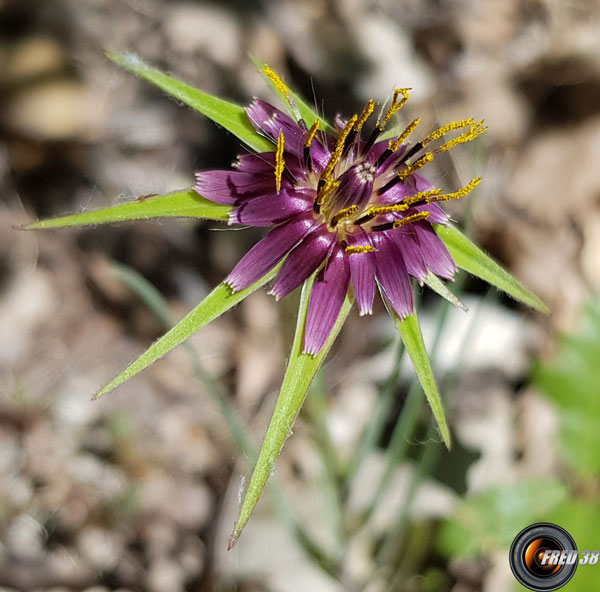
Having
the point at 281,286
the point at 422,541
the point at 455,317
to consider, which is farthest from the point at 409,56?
the point at 281,286

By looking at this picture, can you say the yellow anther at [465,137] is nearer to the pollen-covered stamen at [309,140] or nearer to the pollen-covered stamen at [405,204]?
the pollen-covered stamen at [405,204]

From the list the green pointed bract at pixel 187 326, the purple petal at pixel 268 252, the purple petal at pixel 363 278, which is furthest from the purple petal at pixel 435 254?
the green pointed bract at pixel 187 326

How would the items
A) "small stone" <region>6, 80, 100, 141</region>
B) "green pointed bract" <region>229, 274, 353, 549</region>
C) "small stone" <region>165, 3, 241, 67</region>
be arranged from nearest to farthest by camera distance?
"green pointed bract" <region>229, 274, 353, 549</region> < "small stone" <region>6, 80, 100, 141</region> < "small stone" <region>165, 3, 241, 67</region>

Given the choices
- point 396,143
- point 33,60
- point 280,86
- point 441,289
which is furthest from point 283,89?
point 33,60

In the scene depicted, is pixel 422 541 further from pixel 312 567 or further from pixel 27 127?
pixel 27 127

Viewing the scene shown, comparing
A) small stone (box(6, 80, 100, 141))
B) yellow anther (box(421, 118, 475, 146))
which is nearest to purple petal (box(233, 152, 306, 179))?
yellow anther (box(421, 118, 475, 146))

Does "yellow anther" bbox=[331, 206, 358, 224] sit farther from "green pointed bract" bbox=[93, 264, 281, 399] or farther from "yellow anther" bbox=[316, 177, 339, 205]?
"green pointed bract" bbox=[93, 264, 281, 399]

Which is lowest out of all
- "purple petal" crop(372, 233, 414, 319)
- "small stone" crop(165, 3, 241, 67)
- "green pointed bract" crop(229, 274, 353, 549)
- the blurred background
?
the blurred background

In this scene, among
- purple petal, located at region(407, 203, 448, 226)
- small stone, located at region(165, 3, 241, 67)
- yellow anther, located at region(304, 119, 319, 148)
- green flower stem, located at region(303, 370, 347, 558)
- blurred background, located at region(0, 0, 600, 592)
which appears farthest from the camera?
small stone, located at region(165, 3, 241, 67)
